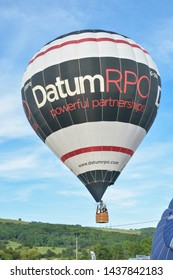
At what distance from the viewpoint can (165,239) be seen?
1644 cm

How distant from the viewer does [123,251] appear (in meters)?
113

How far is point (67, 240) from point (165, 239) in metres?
130

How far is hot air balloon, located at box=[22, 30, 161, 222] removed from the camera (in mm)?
26547

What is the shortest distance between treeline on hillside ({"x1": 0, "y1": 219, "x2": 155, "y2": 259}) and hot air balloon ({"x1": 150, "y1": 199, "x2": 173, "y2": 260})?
9015 centimetres

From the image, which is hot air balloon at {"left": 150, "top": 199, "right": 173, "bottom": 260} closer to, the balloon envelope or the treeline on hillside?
the balloon envelope

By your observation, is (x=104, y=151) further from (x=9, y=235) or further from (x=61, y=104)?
(x=9, y=235)

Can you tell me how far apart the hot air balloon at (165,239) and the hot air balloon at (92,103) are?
797cm

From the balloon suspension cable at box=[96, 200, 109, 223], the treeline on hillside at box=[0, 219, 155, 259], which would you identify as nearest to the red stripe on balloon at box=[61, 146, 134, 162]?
the balloon suspension cable at box=[96, 200, 109, 223]

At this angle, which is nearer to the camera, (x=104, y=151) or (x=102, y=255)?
(x=104, y=151)

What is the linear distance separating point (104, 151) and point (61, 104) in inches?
120

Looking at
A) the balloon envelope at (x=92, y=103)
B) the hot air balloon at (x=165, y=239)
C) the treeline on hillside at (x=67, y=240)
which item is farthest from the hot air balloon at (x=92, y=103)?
the treeline on hillside at (x=67, y=240)

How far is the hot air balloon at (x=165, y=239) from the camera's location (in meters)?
16.2

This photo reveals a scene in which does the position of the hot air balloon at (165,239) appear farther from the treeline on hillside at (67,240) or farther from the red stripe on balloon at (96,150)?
the treeline on hillside at (67,240)
